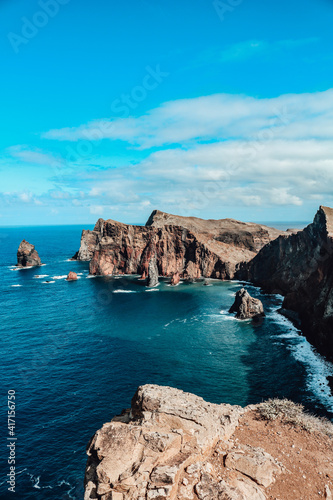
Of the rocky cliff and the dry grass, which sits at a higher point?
the rocky cliff

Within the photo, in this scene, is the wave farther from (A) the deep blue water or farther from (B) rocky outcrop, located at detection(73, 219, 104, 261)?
(B) rocky outcrop, located at detection(73, 219, 104, 261)

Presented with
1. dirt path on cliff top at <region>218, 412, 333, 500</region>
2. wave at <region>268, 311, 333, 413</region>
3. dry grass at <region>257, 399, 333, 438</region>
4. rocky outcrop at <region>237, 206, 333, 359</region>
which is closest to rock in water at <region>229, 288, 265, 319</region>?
wave at <region>268, 311, 333, 413</region>

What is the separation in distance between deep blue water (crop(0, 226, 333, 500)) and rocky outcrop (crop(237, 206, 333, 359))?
430 centimetres

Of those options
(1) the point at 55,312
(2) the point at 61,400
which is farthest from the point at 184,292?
(2) the point at 61,400

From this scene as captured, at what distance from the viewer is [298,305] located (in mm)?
76312

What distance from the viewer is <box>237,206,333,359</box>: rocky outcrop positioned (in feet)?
187

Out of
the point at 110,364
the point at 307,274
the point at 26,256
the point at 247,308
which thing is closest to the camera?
the point at 110,364

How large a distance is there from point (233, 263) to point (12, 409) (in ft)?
348

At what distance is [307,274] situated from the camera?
3142 inches

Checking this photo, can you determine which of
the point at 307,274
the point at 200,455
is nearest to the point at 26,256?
the point at 307,274

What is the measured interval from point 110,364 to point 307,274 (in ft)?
187

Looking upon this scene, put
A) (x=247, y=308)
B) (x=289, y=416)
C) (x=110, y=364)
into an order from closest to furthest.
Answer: (x=289, y=416) → (x=110, y=364) → (x=247, y=308)

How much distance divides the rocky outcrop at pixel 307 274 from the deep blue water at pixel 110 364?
14.1 feet

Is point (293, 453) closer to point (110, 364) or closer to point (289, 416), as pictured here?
point (289, 416)
